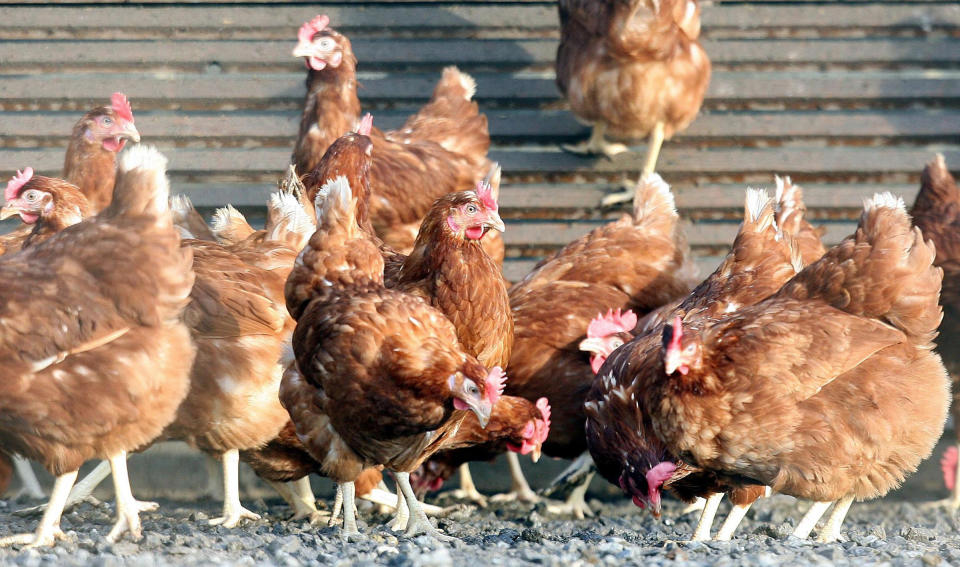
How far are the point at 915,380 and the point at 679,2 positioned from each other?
117 inches

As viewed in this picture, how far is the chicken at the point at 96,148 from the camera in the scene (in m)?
5.75

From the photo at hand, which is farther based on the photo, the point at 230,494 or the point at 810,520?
the point at 230,494

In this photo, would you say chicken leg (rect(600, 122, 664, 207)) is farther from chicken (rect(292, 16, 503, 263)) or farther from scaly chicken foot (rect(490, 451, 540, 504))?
scaly chicken foot (rect(490, 451, 540, 504))

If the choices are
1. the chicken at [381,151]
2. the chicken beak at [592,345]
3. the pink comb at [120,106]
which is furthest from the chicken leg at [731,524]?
the pink comb at [120,106]

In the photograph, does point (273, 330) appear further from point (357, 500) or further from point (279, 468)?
point (357, 500)

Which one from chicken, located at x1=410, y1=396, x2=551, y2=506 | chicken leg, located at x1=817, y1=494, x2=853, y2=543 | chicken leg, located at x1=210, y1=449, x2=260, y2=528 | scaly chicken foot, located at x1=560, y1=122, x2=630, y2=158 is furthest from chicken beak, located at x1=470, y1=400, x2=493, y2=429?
scaly chicken foot, located at x1=560, y1=122, x2=630, y2=158

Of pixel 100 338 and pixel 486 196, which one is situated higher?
pixel 486 196

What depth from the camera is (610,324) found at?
506 centimetres

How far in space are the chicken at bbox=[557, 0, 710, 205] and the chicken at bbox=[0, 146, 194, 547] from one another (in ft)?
10.1

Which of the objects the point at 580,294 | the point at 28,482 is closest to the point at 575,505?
the point at 580,294

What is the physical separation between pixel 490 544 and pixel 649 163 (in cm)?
322

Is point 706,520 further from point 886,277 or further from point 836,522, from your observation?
point 886,277

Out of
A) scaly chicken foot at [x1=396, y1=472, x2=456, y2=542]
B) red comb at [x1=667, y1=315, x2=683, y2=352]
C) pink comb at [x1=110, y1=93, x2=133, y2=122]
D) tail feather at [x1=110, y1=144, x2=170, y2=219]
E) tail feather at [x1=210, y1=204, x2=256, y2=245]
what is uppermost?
pink comb at [x1=110, y1=93, x2=133, y2=122]

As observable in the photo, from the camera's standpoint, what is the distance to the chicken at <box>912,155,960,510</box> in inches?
218
